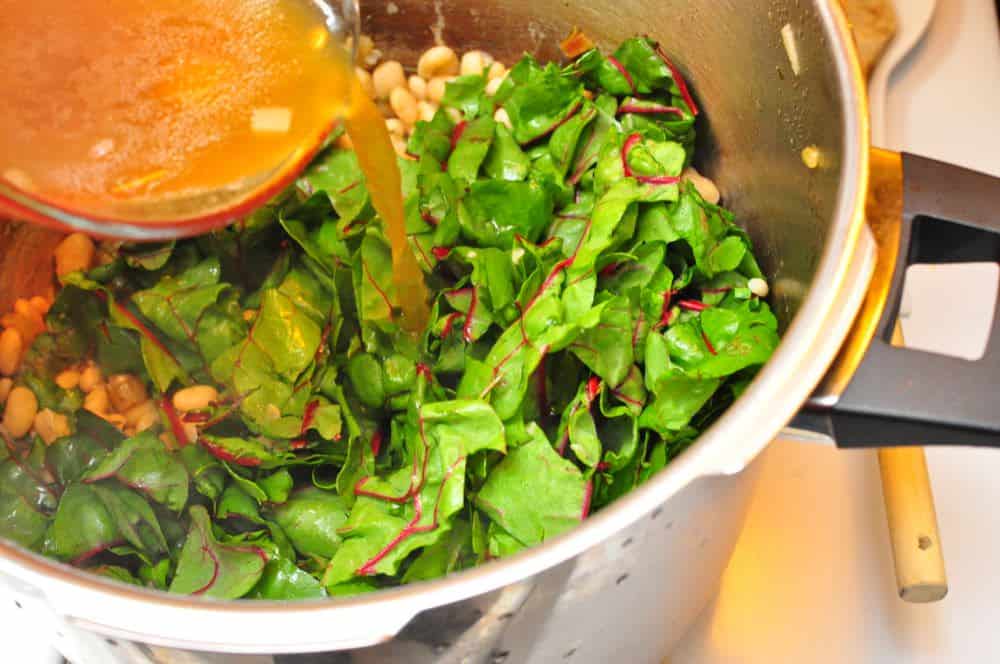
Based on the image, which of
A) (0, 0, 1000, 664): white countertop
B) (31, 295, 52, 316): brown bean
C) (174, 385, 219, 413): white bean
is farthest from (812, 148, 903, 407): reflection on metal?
(31, 295, 52, 316): brown bean

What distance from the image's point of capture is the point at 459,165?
0.96m

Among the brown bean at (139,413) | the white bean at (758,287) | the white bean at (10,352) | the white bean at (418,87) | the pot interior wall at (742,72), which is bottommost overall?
the brown bean at (139,413)

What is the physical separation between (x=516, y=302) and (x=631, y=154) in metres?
0.19

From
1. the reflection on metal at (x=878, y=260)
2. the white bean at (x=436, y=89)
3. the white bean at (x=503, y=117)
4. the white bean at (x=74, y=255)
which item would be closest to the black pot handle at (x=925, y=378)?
the reflection on metal at (x=878, y=260)

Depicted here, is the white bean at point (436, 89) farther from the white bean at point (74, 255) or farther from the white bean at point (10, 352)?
the white bean at point (10, 352)

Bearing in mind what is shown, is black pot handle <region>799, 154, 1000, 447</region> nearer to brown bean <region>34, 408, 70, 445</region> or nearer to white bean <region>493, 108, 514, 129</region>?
white bean <region>493, 108, 514, 129</region>

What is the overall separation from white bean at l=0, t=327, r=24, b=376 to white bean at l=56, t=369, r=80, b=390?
4 centimetres

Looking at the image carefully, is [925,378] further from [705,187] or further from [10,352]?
[10,352]

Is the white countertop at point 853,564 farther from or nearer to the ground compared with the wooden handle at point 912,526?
nearer to the ground

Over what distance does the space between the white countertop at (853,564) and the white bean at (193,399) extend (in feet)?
1.70

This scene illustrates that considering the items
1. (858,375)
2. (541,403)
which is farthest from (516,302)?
(858,375)

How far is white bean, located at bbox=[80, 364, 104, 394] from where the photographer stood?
923 millimetres

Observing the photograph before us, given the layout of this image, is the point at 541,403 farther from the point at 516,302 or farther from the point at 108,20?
the point at 108,20

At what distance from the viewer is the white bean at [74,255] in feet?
3.10
